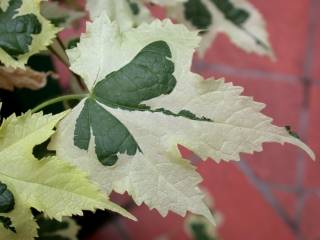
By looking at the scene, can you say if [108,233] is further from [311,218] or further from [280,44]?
[280,44]

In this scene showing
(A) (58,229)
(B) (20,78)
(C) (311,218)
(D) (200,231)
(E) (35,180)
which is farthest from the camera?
(C) (311,218)

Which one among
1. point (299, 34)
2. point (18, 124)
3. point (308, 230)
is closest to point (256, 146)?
point (18, 124)

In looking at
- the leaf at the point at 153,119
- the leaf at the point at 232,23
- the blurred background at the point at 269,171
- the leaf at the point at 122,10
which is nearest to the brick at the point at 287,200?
the blurred background at the point at 269,171

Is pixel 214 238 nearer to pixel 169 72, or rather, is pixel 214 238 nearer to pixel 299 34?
pixel 169 72

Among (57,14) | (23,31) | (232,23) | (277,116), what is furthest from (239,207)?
(23,31)

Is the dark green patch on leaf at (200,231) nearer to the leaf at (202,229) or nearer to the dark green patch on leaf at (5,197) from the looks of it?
the leaf at (202,229)

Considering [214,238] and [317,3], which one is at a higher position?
[317,3]

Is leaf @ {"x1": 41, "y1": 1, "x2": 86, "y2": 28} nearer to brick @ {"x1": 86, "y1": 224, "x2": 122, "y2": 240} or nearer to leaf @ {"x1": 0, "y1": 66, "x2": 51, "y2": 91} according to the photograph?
leaf @ {"x1": 0, "y1": 66, "x2": 51, "y2": 91}
